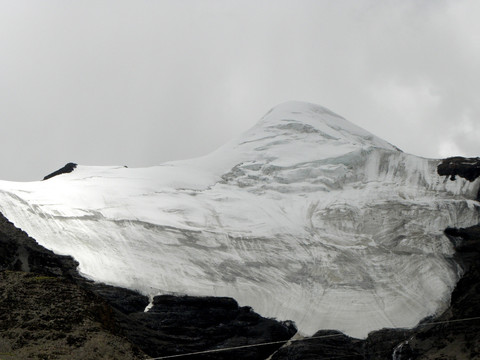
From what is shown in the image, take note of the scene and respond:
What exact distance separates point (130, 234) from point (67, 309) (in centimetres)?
1736

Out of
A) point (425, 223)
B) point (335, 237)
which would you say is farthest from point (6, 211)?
point (425, 223)

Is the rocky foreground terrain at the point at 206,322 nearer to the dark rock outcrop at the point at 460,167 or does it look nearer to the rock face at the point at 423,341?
the rock face at the point at 423,341

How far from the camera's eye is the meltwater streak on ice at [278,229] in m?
44.9

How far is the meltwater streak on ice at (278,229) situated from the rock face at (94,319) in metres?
1.45

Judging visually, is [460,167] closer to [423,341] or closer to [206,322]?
[423,341]

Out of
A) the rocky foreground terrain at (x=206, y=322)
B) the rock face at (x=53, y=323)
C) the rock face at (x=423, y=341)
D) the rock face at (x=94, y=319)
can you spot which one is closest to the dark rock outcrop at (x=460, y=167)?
the rocky foreground terrain at (x=206, y=322)

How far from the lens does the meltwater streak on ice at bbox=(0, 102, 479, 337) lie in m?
44.9

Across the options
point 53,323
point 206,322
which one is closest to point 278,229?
point 206,322

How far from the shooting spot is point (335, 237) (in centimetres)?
5294

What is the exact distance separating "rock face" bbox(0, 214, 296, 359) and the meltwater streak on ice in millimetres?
1455

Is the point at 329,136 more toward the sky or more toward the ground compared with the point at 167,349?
more toward the sky

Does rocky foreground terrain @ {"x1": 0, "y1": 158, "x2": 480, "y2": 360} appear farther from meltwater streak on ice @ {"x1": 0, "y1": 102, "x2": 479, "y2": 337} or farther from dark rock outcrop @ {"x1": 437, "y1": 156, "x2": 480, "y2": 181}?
dark rock outcrop @ {"x1": 437, "y1": 156, "x2": 480, "y2": 181}

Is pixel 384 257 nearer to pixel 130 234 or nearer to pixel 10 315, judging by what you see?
pixel 130 234

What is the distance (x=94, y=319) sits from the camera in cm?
3114
